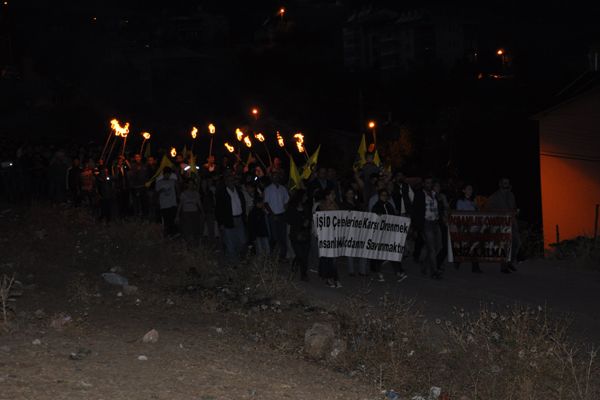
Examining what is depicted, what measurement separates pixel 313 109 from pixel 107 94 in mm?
16019

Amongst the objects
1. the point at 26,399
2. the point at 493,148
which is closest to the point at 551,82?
the point at 493,148

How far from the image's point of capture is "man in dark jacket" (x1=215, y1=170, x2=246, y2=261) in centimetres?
1563

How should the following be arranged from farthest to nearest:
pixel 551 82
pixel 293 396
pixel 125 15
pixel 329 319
A: pixel 125 15
pixel 551 82
pixel 329 319
pixel 293 396

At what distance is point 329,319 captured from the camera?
35.4ft

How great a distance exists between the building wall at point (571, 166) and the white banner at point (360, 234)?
1124 centimetres

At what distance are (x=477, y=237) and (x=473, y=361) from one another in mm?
8127

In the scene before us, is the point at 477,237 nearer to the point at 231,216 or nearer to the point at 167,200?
the point at 231,216

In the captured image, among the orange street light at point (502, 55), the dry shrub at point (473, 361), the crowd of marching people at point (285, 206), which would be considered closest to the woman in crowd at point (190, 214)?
the crowd of marching people at point (285, 206)

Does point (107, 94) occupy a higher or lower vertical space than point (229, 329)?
higher

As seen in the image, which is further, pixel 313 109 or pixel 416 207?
pixel 313 109

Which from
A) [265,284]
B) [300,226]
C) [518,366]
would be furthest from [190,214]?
[518,366]

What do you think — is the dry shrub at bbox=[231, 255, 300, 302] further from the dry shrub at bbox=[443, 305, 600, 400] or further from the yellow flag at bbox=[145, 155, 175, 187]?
the yellow flag at bbox=[145, 155, 175, 187]

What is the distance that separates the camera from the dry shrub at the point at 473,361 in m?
8.07

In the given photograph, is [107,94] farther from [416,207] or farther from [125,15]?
[416,207]
